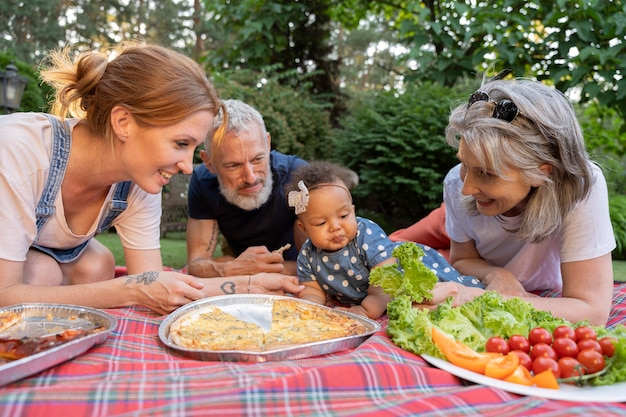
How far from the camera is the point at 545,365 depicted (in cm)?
214

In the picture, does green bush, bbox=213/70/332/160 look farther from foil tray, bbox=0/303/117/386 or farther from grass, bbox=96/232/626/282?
foil tray, bbox=0/303/117/386

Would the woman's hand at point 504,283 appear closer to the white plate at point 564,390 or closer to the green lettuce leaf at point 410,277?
the green lettuce leaf at point 410,277

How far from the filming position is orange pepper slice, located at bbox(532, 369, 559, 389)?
2062 mm

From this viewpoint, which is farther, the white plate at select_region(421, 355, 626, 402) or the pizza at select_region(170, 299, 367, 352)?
the pizza at select_region(170, 299, 367, 352)

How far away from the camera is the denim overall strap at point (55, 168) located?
9.78 ft

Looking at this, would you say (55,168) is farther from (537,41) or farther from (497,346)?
(537,41)

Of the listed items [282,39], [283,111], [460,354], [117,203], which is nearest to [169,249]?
[283,111]

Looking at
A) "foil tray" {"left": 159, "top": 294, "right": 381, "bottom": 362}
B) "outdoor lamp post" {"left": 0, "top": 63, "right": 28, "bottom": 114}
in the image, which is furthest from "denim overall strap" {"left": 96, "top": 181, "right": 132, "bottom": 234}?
"outdoor lamp post" {"left": 0, "top": 63, "right": 28, "bottom": 114}

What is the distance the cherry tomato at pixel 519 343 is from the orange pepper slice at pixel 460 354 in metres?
0.09

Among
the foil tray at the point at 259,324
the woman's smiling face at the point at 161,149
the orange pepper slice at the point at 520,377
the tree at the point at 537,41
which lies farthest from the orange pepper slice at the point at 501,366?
the tree at the point at 537,41

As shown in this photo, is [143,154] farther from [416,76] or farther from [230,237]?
[416,76]

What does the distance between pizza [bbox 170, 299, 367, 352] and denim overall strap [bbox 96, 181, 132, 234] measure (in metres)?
0.94

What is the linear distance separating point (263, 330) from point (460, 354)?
0.93 m

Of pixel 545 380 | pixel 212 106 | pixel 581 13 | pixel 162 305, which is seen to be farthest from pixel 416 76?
pixel 545 380
